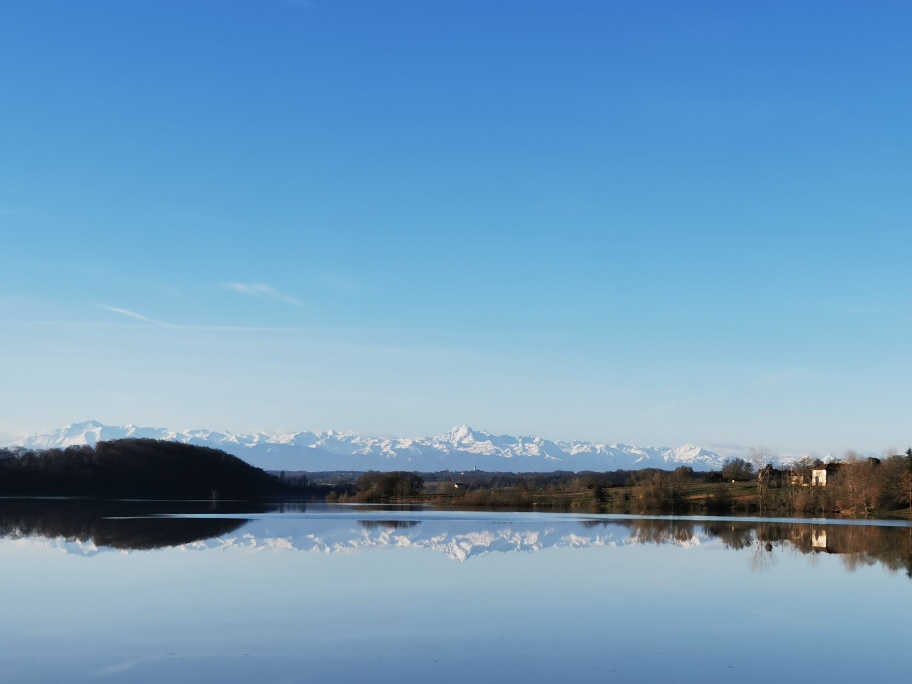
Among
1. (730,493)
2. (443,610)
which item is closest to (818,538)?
(443,610)

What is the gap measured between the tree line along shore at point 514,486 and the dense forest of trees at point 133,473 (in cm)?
16

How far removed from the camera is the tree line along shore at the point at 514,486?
7981 cm

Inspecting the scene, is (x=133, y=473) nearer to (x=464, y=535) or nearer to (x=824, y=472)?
(x=824, y=472)

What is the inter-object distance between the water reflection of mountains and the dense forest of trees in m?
67.7

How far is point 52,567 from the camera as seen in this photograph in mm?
29766

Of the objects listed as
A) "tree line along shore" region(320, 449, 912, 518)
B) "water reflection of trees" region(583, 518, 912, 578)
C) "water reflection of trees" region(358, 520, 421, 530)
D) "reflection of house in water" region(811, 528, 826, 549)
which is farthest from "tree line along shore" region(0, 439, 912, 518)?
"water reflection of trees" region(358, 520, 421, 530)

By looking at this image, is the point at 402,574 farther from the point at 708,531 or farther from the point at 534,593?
the point at 708,531

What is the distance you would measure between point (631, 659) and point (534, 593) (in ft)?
29.0

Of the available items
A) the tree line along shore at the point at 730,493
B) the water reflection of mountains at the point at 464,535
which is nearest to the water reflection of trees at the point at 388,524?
the water reflection of mountains at the point at 464,535

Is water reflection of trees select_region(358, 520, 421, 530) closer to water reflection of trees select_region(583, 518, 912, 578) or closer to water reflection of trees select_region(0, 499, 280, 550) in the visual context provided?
water reflection of trees select_region(0, 499, 280, 550)

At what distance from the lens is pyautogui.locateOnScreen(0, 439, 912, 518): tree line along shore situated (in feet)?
262

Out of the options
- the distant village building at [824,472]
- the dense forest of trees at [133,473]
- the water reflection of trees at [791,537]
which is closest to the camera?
the water reflection of trees at [791,537]

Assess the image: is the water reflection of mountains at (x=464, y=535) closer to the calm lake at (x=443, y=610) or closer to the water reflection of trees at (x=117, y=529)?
the water reflection of trees at (x=117, y=529)

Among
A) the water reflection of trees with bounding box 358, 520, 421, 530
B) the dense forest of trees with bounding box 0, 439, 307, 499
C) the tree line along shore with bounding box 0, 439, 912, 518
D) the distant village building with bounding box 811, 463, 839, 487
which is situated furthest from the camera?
the dense forest of trees with bounding box 0, 439, 307, 499
